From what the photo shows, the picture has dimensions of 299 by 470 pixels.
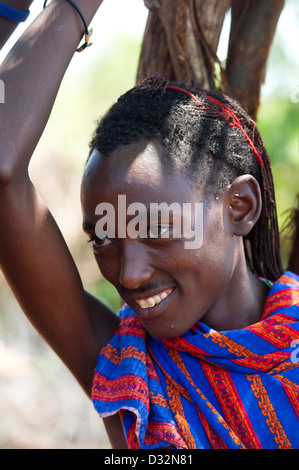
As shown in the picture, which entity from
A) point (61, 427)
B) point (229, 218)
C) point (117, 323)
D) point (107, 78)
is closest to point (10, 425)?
point (61, 427)

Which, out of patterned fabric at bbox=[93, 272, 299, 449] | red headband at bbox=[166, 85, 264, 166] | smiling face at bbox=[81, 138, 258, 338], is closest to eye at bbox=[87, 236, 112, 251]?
smiling face at bbox=[81, 138, 258, 338]

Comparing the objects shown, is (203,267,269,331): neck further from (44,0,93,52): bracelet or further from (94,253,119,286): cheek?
(44,0,93,52): bracelet

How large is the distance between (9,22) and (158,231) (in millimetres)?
Answer: 800

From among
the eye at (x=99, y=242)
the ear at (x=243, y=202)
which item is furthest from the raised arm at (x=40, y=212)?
the ear at (x=243, y=202)

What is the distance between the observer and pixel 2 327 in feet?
16.2

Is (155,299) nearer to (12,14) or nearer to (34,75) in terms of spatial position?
(34,75)

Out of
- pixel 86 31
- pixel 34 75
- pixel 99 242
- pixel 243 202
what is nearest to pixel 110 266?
pixel 99 242

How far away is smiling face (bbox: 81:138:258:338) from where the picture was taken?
151 cm

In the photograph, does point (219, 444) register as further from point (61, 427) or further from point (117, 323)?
point (61, 427)

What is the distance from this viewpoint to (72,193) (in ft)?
18.7

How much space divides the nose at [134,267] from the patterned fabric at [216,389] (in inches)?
10.8

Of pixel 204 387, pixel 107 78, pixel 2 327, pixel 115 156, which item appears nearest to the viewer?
pixel 115 156

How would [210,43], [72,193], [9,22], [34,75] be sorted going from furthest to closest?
[72,193] < [210,43] < [9,22] < [34,75]

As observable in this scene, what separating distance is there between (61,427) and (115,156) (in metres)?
2.97
